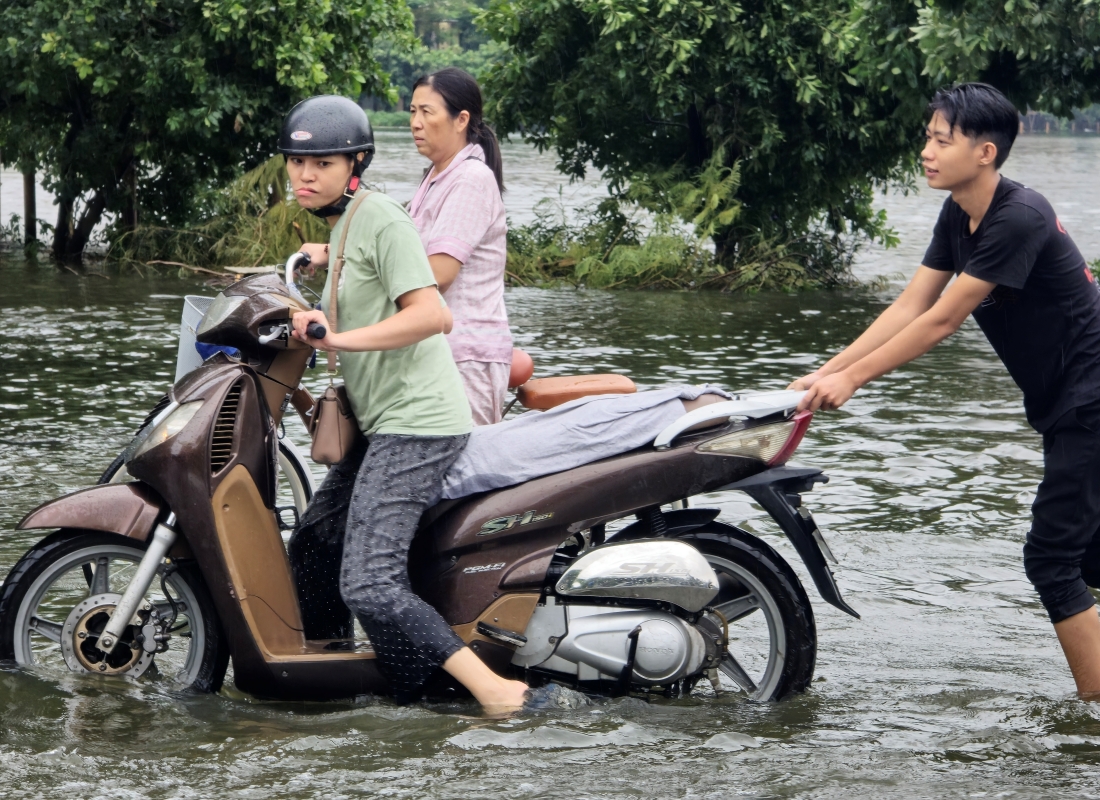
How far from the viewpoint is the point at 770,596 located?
4.06 metres

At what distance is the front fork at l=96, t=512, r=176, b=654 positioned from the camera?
3902 millimetres

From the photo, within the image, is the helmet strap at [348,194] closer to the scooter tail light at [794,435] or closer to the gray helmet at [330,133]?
the gray helmet at [330,133]

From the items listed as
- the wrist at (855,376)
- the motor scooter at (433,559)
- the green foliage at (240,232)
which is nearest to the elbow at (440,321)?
the motor scooter at (433,559)

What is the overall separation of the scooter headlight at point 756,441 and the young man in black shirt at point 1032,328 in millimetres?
96

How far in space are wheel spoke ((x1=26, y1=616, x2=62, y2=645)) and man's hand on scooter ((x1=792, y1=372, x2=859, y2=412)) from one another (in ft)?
6.91

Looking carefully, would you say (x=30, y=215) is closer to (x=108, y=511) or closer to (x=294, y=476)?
(x=294, y=476)

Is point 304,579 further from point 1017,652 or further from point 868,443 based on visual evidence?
point 868,443

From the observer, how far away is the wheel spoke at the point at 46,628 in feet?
13.2

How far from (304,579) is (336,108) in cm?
137

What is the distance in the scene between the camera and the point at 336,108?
3.96m

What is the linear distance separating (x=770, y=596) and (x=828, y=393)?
1.90 feet

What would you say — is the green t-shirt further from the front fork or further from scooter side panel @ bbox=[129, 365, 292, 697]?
the front fork

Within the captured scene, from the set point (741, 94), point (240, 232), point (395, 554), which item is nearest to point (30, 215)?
point (240, 232)

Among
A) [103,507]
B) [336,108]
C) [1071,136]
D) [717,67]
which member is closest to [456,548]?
[103,507]
